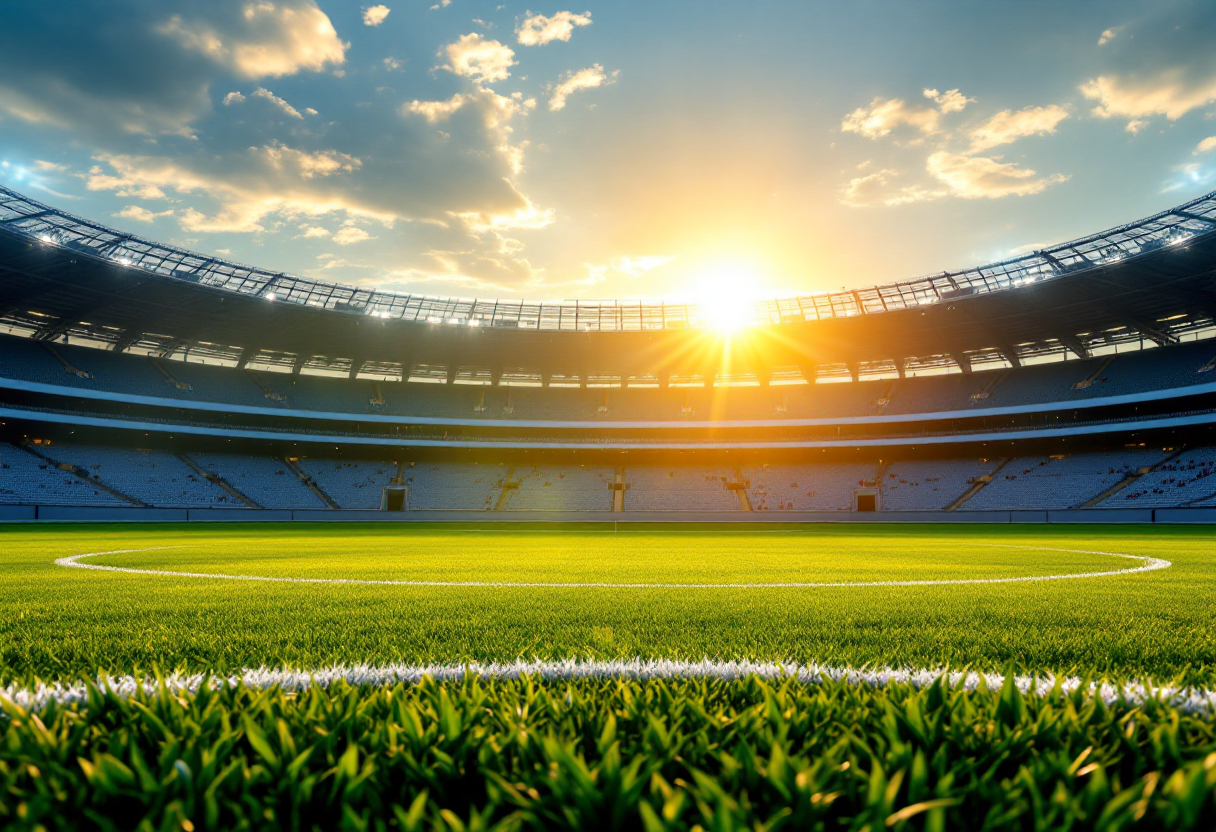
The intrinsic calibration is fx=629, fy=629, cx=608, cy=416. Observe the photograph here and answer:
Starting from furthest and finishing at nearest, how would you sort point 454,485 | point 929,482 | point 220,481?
point 454,485, point 929,482, point 220,481

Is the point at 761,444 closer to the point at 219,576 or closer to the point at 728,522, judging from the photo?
the point at 728,522

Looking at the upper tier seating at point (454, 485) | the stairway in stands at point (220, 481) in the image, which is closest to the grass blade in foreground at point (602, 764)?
the upper tier seating at point (454, 485)

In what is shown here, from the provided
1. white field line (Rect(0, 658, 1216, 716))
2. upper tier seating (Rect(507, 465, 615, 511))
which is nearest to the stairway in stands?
upper tier seating (Rect(507, 465, 615, 511))

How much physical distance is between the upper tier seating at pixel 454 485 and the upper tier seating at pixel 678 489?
10.8 metres

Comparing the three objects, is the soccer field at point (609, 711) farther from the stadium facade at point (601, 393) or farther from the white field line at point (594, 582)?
the stadium facade at point (601, 393)

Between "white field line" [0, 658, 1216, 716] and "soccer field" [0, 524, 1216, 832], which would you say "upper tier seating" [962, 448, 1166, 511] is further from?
"white field line" [0, 658, 1216, 716]

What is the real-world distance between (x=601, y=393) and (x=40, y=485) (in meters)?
39.5

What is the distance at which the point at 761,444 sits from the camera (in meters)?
51.2

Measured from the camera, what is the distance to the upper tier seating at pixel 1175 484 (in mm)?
35812

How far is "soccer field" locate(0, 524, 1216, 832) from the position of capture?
1306mm

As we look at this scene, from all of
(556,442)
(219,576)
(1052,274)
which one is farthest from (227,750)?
(556,442)

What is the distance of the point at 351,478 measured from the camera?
49344 millimetres

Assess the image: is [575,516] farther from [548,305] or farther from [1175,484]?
[1175,484]

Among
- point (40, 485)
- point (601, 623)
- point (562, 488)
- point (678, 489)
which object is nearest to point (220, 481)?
point (40, 485)
